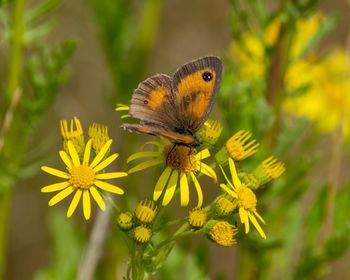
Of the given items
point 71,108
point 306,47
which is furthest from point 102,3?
point 71,108

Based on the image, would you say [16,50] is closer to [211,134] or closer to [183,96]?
[183,96]

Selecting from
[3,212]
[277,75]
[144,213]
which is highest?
[277,75]

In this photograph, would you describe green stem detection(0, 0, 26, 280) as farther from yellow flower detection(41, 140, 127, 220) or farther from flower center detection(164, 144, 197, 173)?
flower center detection(164, 144, 197, 173)

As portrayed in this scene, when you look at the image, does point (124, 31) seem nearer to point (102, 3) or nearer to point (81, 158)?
point (102, 3)

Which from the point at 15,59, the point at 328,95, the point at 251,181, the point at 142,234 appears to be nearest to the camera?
the point at 142,234

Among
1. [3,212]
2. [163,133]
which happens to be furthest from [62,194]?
[3,212]

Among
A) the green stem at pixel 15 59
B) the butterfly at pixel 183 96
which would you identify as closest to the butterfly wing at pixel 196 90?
the butterfly at pixel 183 96
